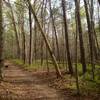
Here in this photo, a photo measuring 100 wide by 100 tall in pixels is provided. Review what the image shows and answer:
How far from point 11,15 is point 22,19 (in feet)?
9.02

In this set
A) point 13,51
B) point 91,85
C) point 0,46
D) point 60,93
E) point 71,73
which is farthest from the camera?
point 13,51

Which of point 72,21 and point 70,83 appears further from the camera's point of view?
point 72,21

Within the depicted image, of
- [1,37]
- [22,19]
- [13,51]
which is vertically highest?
[22,19]

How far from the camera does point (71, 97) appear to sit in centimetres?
1058

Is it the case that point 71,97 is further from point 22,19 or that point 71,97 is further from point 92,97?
point 22,19

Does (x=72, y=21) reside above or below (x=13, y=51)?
above

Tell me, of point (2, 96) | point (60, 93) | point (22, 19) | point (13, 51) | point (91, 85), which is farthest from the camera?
point (13, 51)

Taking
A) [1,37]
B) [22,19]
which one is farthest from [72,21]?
[1,37]

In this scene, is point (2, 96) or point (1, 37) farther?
point (1, 37)

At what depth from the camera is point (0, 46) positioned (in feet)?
46.9

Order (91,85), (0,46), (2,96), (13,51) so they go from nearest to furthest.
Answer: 1. (2,96)
2. (91,85)
3. (0,46)
4. (13,51)

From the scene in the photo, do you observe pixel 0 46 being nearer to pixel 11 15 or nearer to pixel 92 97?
pixel 92 97

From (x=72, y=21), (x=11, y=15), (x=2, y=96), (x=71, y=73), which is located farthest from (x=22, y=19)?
(x=2, y=96)

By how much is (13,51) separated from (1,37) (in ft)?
186
